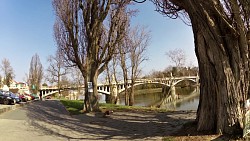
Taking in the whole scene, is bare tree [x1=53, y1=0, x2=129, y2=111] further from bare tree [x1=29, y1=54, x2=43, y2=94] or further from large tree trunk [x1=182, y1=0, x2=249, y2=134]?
bare tree [x1=29, y1=54, x2=43, y2=94]

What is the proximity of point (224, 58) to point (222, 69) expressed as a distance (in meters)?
0.35

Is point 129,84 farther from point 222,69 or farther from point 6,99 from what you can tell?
point 222,69

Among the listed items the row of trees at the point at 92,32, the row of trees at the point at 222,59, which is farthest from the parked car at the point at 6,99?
the row of trees at the point at 222,59

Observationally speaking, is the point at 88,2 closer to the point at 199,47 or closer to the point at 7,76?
the point at 199,47

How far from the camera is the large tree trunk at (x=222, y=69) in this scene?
27.9ft

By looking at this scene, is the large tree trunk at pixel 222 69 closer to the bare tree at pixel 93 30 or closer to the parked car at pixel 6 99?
the bare tree at pixel 93 30

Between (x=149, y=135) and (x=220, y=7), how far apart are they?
5023 mm

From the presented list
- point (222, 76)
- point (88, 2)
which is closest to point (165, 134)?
point (222, 76)

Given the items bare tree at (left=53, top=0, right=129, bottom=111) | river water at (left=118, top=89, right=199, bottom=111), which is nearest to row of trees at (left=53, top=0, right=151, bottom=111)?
bare tree at (left=53, top=0, right=129, bottom=111)

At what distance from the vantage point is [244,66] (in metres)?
8.73

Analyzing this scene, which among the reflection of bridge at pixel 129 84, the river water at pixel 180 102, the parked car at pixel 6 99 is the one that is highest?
the reflection of bridge at pixel 129 84

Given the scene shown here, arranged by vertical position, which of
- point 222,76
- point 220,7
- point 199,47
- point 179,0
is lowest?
point 222,76

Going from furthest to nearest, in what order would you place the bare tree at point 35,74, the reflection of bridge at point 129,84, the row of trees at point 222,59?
the bare tree at point 35,74, the reflection of bridge at point 129,84, the row of trees at point 222,59

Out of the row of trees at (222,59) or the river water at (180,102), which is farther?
the river water at (180,102)
